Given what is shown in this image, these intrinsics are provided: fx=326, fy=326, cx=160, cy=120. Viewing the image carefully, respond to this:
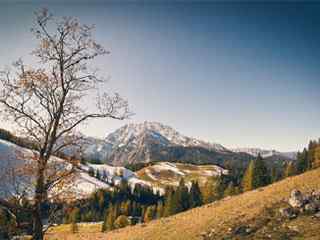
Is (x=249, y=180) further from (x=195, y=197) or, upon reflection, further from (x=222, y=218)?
(x=222, y=218)

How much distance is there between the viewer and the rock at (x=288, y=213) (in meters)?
32.5

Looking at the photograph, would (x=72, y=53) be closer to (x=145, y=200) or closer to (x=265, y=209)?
(x=265, y=209)

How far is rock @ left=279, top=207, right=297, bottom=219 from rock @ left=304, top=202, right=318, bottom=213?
4.19ft

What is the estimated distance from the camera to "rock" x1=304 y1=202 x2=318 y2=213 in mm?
32112

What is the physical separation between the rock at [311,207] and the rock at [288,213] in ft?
4.19

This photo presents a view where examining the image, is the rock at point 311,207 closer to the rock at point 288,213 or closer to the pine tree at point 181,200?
the rock at point 288,213

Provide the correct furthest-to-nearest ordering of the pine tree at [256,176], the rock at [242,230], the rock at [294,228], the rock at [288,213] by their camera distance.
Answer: the pine tree at [256,176] < the rock at [288,213] < the rock at [242,230] < the rock at [294,228]

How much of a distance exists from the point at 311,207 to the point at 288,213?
2.28 meters

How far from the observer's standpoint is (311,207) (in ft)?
106

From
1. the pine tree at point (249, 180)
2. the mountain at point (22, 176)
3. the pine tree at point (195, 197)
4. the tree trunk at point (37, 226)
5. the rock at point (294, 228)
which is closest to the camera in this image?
the mountain at point (22, 176)

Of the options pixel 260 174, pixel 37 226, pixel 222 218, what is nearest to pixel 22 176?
pixel 37 226

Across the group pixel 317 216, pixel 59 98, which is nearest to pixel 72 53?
pixel 59 98

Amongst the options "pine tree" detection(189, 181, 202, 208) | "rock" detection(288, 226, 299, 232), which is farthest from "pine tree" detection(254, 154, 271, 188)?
"rock" detection(288, 226, 299, 232)

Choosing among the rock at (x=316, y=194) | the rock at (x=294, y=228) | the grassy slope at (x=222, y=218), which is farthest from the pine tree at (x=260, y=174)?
the rock at (x=294, y=228)
